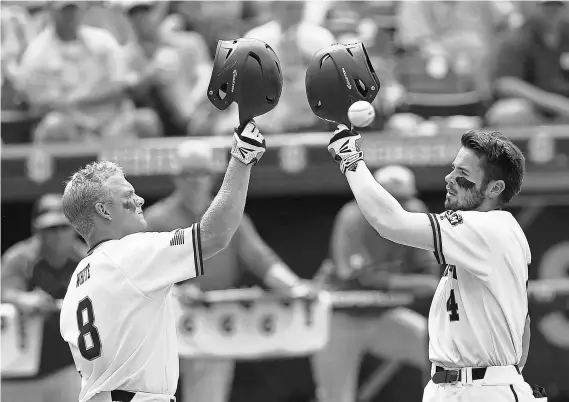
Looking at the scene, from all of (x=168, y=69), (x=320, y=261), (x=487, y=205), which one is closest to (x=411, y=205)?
(x=320, y=261)

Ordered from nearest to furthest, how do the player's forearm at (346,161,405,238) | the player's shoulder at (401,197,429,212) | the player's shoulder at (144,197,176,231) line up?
1. the player's forearm at (346,161,405,238)
2. the player's shoulder at (144,197,176,231)
3. the player's shoulder at (401,197,429,212)

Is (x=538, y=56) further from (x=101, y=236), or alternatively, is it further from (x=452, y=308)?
(x=101, y=236)

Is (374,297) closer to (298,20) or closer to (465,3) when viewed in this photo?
(298,20)

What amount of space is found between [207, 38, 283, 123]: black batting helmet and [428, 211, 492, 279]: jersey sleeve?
76 cm

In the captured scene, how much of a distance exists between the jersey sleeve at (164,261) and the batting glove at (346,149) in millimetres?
627

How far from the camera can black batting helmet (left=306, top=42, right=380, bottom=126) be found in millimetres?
4016

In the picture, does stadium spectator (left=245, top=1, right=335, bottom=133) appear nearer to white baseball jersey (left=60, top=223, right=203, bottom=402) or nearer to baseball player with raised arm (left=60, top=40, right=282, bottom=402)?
baseball player with raised arm (left=60, top=40, right=282, bottom=402)

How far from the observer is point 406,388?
707cm

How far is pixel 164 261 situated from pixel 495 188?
1.29 meters

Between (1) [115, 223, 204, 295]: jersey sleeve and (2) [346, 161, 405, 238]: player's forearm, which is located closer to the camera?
(1) [115, 223, 204, 295]: jersey sleeve

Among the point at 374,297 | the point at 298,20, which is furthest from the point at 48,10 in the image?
the point at 374,297

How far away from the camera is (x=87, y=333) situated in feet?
12.1

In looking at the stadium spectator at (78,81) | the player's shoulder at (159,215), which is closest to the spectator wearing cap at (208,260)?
the player's shoulder at (159,215)

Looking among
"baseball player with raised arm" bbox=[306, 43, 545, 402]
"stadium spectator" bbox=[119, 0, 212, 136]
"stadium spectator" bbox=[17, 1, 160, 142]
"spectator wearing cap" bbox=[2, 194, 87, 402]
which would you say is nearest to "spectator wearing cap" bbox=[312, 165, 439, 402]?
"spectator wearing cap" bbox=[2, 194, 87, 402]
